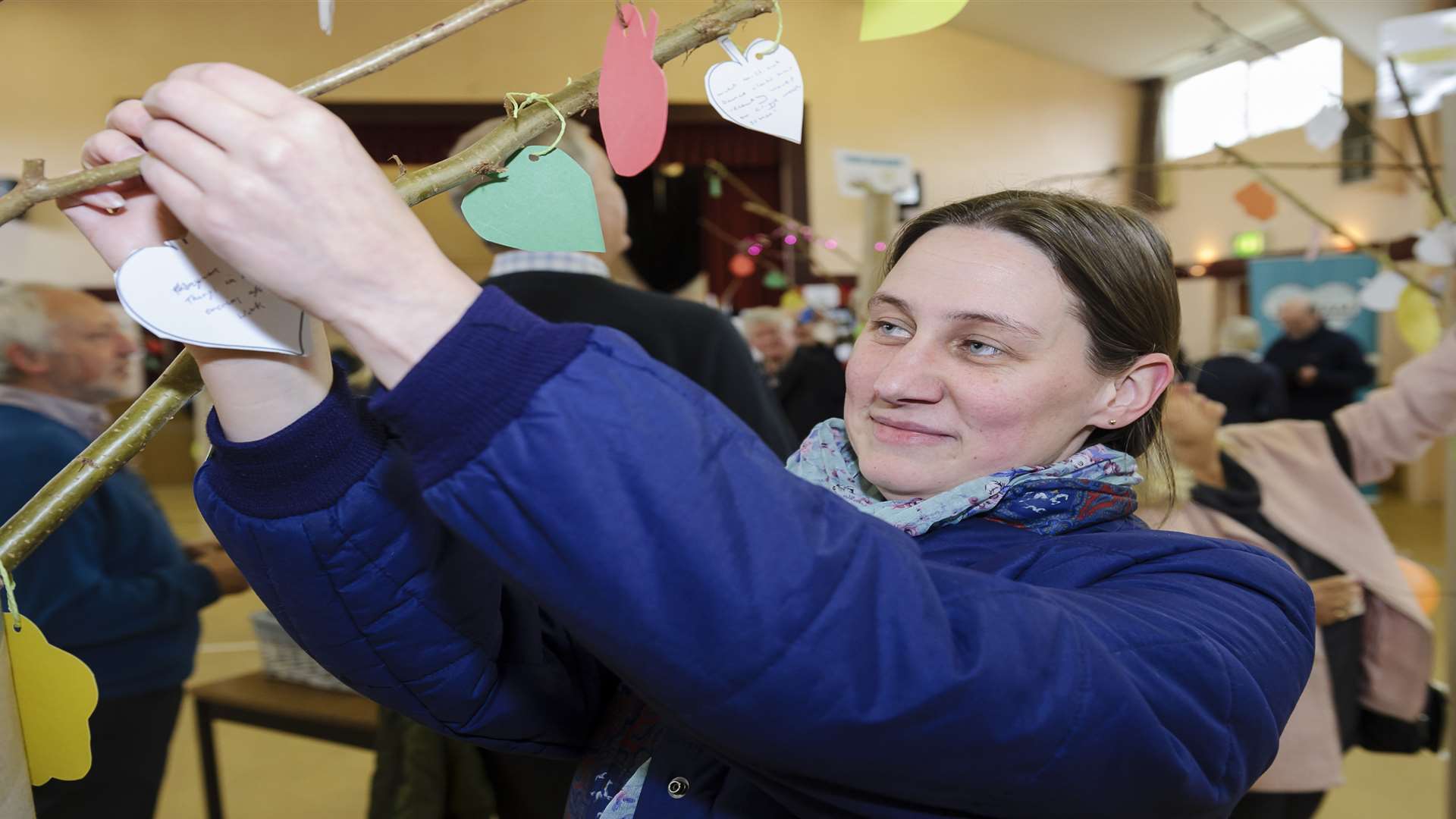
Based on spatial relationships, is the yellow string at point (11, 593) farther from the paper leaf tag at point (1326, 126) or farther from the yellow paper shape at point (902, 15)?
the paper leaf tag at point (1326, 126)

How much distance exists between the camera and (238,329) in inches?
22.5

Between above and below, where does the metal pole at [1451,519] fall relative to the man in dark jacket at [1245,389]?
above

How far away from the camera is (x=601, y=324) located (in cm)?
169

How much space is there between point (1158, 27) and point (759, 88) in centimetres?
931

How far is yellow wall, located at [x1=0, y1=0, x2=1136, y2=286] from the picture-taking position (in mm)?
1686

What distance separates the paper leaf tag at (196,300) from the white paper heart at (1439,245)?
1.88m

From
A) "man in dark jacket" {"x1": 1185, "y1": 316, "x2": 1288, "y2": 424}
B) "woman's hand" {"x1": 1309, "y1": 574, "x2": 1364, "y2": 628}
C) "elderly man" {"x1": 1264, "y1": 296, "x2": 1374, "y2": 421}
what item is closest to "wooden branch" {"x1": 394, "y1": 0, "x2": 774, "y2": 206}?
"woman's hand" {"x1": 1309, "y1": 574, "x2": 1364, "y2": 628}

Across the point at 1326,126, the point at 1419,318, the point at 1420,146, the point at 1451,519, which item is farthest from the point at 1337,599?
the point at 1326,126

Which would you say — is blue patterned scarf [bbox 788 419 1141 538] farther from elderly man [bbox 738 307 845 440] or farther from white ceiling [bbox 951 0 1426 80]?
white ceiling [bbox 951 0 1426 80]

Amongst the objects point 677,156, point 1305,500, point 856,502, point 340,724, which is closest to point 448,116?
point 677,156

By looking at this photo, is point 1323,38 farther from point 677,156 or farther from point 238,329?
point 238,329

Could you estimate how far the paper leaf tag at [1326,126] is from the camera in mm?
2033

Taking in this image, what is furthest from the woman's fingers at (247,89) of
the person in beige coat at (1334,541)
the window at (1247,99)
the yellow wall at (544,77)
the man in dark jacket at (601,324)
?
the window at (1247,99)

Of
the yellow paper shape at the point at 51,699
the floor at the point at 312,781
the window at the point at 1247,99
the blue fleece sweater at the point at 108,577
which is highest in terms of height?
the yellow paper shape at the point at 51,699
